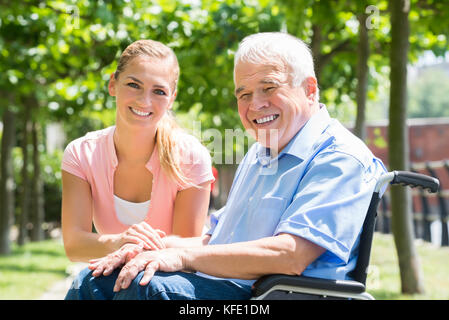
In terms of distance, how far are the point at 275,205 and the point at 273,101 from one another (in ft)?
1.29

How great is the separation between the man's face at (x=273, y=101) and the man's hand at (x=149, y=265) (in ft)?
1.88

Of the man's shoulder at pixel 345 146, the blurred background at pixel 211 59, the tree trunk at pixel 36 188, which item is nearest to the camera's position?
the man's shoulder at pixel 345 146

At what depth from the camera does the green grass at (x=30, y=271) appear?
6695mm

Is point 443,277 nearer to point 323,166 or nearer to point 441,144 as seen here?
point 323,166

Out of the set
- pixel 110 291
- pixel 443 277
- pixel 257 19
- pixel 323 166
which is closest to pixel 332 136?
pixel 323 166

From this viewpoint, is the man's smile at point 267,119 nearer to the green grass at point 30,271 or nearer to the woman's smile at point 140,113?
the woman's smile at point 140,113

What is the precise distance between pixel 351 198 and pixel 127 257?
2.59 ft

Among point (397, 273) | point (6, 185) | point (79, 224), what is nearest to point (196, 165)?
point (79, 224)

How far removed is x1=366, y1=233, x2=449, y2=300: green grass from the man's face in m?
3.32

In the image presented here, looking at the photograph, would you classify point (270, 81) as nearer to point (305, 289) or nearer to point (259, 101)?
point (259, 101)

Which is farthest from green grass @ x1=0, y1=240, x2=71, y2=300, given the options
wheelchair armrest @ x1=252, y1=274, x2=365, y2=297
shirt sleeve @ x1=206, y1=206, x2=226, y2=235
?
wheelchair armrest @ x1=252, y1=274, x2=365, y2=297

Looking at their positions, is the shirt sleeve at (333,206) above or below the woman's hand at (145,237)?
above

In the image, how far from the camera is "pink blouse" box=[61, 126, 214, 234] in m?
2.98

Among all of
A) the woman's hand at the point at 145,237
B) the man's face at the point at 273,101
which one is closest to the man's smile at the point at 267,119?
the man's face at the point at 273,101
